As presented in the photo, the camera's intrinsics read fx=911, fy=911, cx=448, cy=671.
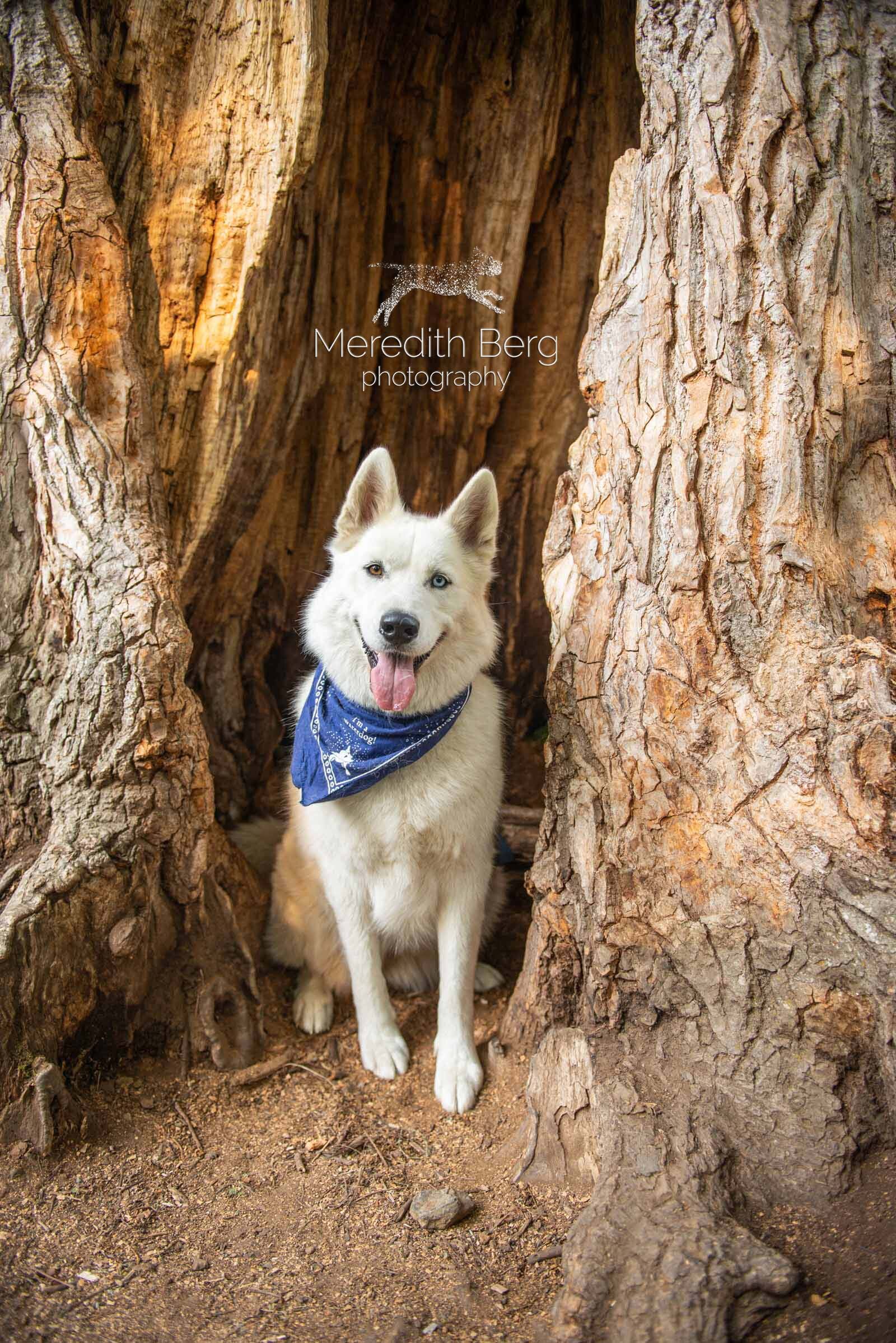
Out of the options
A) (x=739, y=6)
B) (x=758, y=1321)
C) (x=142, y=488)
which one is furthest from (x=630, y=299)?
(x=758, y=1321)

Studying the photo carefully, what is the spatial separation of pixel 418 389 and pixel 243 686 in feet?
6.72

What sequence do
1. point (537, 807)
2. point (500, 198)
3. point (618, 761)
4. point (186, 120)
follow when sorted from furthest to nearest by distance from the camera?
point (537, 807) < point (500, 198) < point (186, 120) < point (618, 761)

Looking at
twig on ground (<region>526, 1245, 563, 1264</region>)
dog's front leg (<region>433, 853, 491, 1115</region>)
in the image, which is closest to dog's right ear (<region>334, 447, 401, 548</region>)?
dog's front leg (<region>433, 853, 491, 1115</region>)

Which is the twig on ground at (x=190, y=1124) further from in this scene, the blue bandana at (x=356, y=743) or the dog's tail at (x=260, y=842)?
the dog's tail at (x=260, y=842)

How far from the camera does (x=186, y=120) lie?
4.33 metres

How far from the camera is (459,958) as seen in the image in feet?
13.1

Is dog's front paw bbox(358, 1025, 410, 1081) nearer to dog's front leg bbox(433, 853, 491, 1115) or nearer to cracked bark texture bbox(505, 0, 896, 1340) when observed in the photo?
dog's front leg bbox(433, 853, 491, 1115)

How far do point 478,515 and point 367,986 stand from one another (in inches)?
84.7

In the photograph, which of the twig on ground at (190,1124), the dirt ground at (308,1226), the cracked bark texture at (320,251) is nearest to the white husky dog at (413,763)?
the dirt ground at (308,1226)

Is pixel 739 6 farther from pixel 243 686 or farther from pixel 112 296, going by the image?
pixel 243 686

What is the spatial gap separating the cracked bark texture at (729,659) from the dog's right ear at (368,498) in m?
0.80

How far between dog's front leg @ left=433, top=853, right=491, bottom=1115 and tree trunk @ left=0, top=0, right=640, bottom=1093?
2.83ft

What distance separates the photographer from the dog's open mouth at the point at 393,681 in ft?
11.6

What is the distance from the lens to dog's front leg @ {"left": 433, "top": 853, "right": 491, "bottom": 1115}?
394 centimetres
